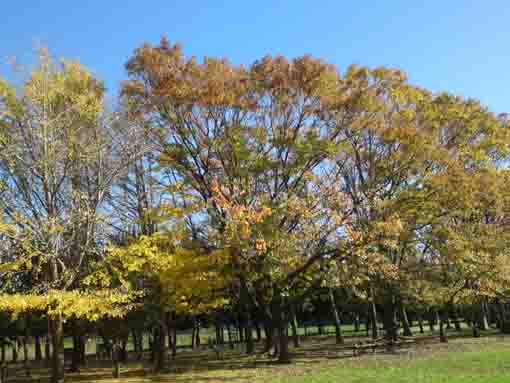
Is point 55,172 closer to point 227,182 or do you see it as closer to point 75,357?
point 227,182

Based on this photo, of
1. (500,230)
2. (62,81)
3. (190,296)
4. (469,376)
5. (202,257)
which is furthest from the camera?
(500,230)

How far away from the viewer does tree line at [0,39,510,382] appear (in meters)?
16.2

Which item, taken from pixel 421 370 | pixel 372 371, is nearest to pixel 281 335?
pixel 372 371

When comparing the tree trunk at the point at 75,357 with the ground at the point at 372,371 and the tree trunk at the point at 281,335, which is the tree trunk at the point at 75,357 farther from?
the tree trunk at the point at 281,335

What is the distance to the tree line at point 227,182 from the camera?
16.2 m

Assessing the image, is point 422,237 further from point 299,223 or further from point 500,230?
point 299,223

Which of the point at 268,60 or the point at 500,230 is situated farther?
the point at 500,230

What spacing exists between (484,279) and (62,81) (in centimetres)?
2324

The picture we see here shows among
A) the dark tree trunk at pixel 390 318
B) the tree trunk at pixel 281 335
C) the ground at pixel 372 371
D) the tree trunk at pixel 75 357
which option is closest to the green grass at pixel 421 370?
the ground at pixel 372 371

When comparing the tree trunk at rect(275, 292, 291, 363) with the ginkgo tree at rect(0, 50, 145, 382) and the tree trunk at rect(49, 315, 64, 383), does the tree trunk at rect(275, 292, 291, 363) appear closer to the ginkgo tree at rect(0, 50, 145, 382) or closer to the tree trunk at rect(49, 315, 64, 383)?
the ginkgo tree at rect(0, 50, 145, 382)

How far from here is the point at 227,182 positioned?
19562 millimetres

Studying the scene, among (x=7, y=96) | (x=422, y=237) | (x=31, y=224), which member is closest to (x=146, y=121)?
(x=7, y=96)

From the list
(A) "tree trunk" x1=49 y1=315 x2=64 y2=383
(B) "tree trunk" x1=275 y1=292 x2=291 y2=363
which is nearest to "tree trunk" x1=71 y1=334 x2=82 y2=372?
(A) "tree trunk" x1=49 y1=315 x2=64 y2=383

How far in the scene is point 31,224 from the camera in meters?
15.4
